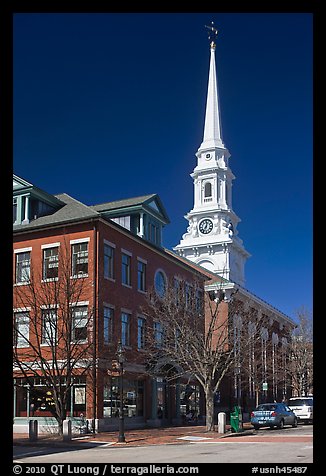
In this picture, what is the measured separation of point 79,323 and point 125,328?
166 inches

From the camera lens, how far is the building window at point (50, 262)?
31.1m

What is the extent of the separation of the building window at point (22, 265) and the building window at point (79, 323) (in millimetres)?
3604

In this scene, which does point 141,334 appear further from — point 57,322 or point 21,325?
point 57,322

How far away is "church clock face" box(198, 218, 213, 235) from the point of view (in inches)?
3157

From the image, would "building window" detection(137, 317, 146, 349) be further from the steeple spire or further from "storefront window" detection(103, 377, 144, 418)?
the steeple spire

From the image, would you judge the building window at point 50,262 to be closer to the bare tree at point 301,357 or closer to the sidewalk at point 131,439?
the sidewalk at point 131,439

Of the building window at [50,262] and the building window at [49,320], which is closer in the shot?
the building window at [49,320]

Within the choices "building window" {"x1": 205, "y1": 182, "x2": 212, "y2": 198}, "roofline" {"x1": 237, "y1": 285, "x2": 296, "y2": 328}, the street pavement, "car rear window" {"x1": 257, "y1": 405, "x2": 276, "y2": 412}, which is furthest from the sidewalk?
"building window" {"x1": 205, "y1": 182, "x2": 212, "y2": 198}

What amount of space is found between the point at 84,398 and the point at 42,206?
10681 millimetres

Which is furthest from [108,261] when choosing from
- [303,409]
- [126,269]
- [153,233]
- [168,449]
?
[303,409]

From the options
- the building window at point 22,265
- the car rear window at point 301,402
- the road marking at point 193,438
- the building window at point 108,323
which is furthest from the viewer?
the car rear window at point 301,402

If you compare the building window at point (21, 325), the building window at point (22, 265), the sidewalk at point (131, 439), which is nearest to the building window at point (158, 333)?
the building window at point (21, 325)
